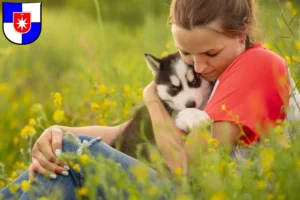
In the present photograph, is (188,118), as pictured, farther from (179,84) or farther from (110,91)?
(110,91)

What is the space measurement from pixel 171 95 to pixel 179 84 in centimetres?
6

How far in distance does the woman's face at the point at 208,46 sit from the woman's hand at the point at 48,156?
61 centimetres

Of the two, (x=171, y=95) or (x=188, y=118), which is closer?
(x=188, y=118)

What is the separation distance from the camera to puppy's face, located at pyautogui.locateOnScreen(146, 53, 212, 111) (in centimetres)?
335

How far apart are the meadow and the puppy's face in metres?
0.31

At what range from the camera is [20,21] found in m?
4.49

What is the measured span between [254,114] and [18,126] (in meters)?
2.31

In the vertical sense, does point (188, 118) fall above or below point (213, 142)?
below

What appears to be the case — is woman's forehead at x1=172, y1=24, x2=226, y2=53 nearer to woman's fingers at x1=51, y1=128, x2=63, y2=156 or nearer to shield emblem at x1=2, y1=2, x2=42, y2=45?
woman's fingers at x1=51, y1=128, x2=63, y2=156

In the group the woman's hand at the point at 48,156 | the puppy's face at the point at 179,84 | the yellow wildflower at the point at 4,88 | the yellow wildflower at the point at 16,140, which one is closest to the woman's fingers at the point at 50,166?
the woman's hand at the point at 48,156

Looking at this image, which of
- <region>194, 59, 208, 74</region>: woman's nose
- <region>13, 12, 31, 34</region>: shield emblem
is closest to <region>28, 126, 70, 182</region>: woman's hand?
<region>194, 59, 208, 74</region>: woman's nose

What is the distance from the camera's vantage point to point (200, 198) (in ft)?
7.63

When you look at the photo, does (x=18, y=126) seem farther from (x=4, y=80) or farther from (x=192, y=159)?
(x=192, y=159)

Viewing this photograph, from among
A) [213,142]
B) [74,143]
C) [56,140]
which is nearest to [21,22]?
[56,140]
